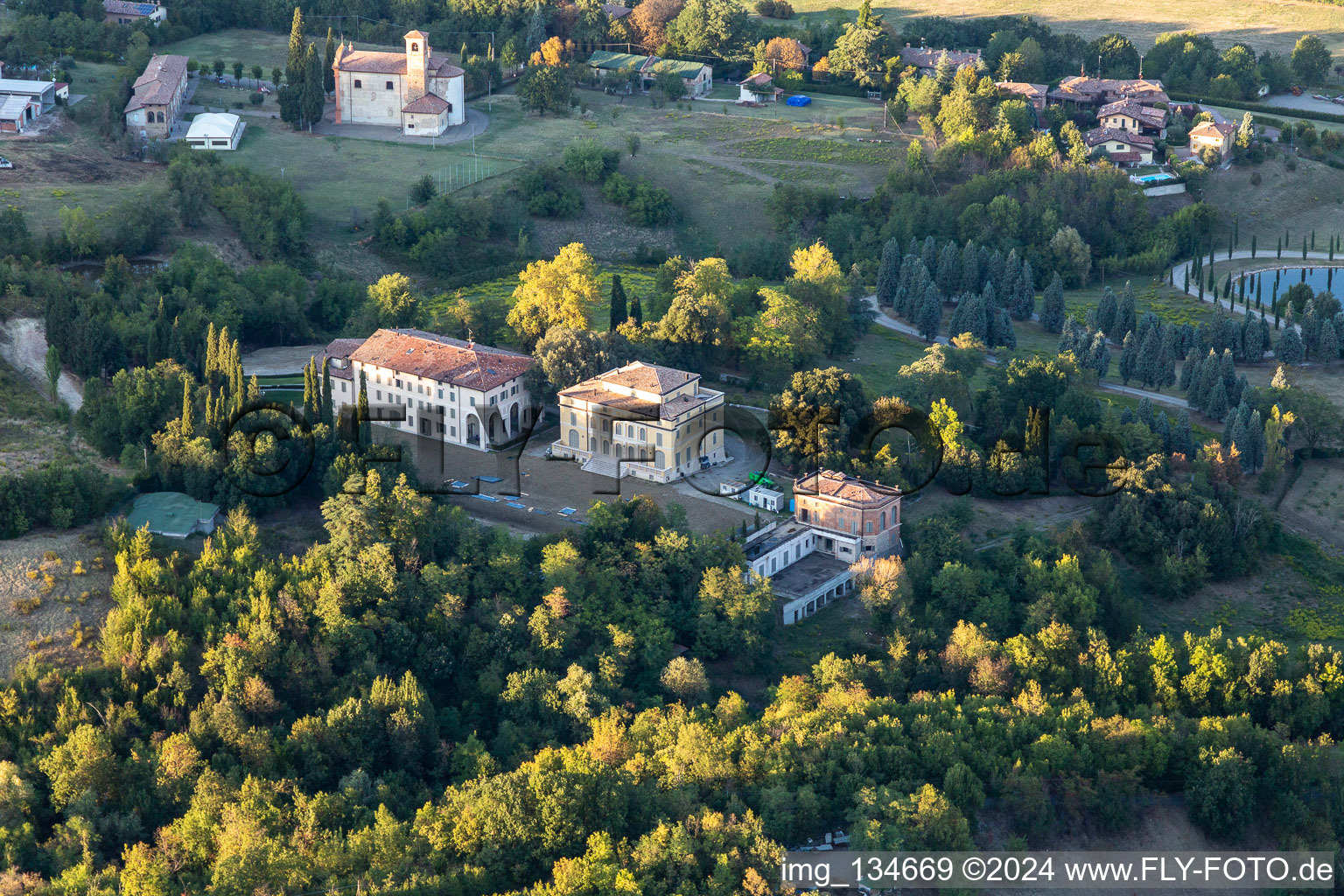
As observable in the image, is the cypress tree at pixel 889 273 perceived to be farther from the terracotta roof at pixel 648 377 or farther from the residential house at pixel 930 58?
the residential house at pixel 930 58

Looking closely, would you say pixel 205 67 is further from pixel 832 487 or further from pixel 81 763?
pixel 81 763

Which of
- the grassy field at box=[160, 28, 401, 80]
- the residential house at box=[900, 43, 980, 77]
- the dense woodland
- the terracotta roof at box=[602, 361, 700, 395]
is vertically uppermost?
the grassy field at box=[160, 28, 401, 80]

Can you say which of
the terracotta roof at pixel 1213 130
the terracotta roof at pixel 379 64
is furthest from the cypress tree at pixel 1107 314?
the terracotta roof at pixel 379 64

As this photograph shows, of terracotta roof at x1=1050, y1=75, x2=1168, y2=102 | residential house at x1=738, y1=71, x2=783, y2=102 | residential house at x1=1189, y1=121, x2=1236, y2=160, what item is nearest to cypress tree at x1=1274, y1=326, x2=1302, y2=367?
residential house at x1=1189, y1=121, x2=1236, y2=160

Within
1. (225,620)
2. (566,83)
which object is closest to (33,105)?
(566,83)

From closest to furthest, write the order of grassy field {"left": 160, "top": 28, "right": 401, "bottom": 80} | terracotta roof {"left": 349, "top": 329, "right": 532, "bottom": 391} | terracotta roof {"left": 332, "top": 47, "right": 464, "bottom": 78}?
terracotta roof {"left": 349, "top": 329, "right": 532, "bottom": 391} → terracotta roof {"left": 332, "top": 47, "right": 464, "bottom": 78} → grassy field {"left": 160, "top": 28, "right": 401, "bottom": 80}

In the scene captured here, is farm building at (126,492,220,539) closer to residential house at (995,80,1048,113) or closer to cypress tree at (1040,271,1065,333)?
cypress tree at (1040,271,1065,333)

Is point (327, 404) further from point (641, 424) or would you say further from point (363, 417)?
point (641, 424)
